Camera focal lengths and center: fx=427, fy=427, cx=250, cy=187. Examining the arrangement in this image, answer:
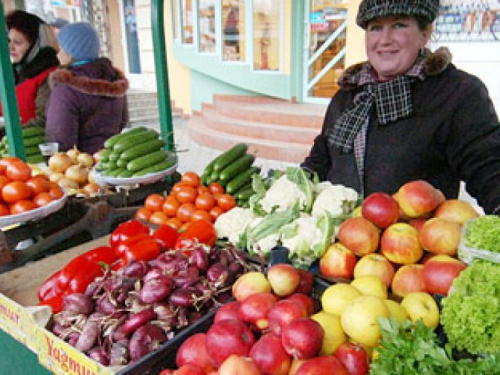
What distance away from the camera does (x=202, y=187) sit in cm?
259

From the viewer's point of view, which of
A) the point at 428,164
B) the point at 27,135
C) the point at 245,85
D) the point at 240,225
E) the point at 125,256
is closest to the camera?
the point at 125,256

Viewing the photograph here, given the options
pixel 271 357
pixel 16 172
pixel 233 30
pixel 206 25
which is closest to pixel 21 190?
pixel 16 172

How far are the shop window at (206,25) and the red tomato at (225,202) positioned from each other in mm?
9251

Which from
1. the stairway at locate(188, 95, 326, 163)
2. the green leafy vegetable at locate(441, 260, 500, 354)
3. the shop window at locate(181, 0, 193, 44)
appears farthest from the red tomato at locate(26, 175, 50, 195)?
the shop window at locate(181, 0, 193, 44)

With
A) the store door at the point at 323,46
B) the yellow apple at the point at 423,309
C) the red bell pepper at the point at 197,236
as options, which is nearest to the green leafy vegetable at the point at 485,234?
the yellow apple at the point at 423,309

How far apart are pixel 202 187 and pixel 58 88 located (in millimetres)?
1754

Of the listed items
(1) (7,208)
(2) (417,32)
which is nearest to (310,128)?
(2) (417,32)

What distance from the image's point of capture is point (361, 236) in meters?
1.51

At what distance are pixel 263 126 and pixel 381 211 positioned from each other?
270 inches

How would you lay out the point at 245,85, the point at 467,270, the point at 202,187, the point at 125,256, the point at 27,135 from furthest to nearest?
1. the point at 245,85
2. the point at 27,135
3. the point at 202,187
4. the point at 125,256
5. the point at 467,270

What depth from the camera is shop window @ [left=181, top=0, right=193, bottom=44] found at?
11.5 m

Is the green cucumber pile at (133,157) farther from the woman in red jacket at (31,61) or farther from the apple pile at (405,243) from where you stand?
the apple pile at (405,243)

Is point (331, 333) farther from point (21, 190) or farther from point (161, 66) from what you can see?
point (161, 66)

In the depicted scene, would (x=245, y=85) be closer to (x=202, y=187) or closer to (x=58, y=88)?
(x=58, y=88)
